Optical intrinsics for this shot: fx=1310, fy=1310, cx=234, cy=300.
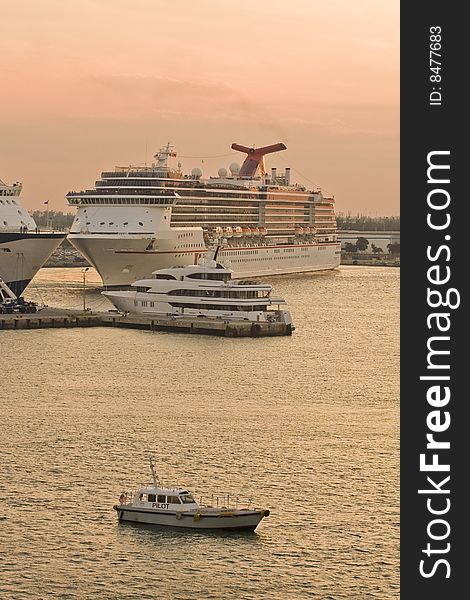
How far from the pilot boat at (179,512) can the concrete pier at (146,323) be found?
2568cm

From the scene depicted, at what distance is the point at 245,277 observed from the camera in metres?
78.7

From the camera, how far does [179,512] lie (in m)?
21.3

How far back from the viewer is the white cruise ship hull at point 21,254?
52094 millimetres

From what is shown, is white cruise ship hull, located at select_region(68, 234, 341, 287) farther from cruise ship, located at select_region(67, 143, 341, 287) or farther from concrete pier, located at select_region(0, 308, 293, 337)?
concrete pier, located at select_region(0, 308, 293, 337)

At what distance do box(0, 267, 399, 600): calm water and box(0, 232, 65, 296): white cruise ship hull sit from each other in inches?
325

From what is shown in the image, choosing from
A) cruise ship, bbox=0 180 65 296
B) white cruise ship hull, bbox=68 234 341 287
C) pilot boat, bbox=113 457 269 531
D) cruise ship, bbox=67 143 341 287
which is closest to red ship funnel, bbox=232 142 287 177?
cruise ship, bbox=67 143 341 287

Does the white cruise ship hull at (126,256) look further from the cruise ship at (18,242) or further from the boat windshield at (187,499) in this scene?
the boat windshield at (187,499)

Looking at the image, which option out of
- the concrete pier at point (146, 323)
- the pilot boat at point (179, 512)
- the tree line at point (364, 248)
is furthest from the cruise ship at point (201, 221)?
the tree line at point (364, 248)

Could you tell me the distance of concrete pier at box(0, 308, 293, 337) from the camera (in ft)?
156

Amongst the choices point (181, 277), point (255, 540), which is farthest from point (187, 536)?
point (181, 277)

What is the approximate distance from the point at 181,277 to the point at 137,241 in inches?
508

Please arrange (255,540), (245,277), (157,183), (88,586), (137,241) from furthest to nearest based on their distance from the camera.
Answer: (245,277)
(157,183)
(137,241)
(255,540)
(88,586)

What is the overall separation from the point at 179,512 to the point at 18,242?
32.6m

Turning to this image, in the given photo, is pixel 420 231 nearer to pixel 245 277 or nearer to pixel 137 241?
pixel 137 241
